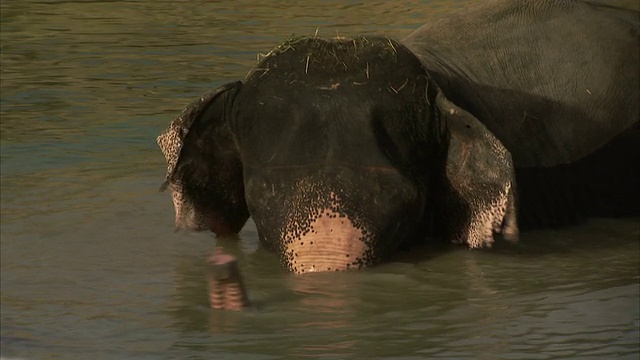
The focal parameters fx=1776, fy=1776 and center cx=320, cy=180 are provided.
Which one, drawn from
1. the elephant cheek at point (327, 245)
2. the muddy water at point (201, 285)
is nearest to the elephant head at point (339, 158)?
the elephant cheek at point (327, 245)

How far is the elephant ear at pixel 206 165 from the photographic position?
353 inches

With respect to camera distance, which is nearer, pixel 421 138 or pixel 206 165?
pixel 421 138

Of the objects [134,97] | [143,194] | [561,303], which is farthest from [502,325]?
[134,97]

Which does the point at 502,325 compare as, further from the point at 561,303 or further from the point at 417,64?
the point at 417,64

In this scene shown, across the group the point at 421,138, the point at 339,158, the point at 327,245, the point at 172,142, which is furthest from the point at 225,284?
the point at 421,138

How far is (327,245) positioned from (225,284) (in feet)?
2.48

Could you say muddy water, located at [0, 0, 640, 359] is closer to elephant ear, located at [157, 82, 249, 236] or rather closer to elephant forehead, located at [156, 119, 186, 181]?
elephant ear, located at [157, 82, 249, 236]

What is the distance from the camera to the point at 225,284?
308 inches

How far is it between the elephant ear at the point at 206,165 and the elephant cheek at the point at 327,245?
0.82 meters

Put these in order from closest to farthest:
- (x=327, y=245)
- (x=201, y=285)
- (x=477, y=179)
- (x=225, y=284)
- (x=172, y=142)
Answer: (x=225, y=284), (x=327, y=245), (x=201, y=285), (x=477, y=179), (x=172, y=142)

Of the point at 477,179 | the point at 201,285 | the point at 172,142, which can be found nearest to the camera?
the point at 201,285

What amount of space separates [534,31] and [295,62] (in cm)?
178

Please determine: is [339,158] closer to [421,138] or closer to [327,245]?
[327,245]

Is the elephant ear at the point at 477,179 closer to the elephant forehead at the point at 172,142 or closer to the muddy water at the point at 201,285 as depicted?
the muddy water at the point at 201,285
